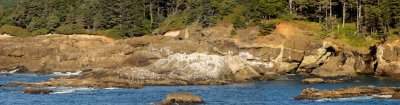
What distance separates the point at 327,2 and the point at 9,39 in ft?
186

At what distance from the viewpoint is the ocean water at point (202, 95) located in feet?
190

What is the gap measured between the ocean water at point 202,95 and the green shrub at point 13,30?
201 feet

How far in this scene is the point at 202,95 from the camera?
6481cm

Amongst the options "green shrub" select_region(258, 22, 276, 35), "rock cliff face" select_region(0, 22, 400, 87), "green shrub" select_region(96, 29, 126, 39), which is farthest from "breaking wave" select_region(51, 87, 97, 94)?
"green shrub" select_region(96, 29, 126, 39)

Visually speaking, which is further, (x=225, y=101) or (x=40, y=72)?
(x=40, y=72)

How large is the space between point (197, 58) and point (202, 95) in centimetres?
2015

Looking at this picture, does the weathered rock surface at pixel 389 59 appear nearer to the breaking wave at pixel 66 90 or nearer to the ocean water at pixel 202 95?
the ocean water at pixel 202 95

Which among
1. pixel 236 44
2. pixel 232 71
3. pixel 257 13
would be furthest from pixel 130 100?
pixel 257 13

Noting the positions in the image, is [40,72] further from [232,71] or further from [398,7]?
[398,7]

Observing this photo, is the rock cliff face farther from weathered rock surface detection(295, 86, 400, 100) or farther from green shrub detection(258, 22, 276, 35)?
weathered rock surface detection(295, 86, 400, 100)

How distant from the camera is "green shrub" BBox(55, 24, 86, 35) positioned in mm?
124738

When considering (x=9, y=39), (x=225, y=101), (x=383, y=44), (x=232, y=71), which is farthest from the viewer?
(x=9, y=39)

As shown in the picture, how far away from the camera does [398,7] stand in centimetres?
9344

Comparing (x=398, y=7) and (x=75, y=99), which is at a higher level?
(x=398, y=7)
